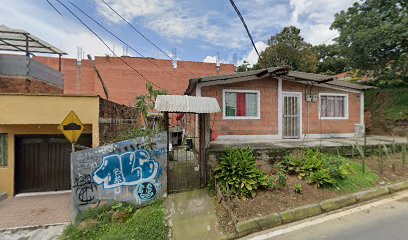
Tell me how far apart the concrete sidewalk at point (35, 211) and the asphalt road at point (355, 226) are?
18.4ft

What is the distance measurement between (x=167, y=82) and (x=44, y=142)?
16.4 meters

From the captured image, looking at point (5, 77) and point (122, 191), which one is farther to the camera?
point (5, 77)

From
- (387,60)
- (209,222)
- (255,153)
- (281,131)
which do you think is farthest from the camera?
(387,60)

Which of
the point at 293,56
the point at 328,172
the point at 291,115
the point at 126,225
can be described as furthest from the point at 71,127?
the point at 293,56

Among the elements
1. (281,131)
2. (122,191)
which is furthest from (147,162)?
(281,131)

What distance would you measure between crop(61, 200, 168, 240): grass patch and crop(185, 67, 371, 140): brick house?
14.9 feet

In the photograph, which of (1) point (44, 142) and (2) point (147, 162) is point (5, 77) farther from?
(2) point (147, 162)

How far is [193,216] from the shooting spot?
481cm

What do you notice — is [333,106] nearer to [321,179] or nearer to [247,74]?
[247,74]

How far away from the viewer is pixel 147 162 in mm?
5633

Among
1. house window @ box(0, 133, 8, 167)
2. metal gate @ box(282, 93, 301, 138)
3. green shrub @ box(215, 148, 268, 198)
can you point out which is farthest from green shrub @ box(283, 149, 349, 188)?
house window @ box(0, 133, 8, 167)

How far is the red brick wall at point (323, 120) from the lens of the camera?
10.1 metres

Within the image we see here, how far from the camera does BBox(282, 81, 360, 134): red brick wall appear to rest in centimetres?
1008

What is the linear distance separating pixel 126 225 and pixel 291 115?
8.28 meters
